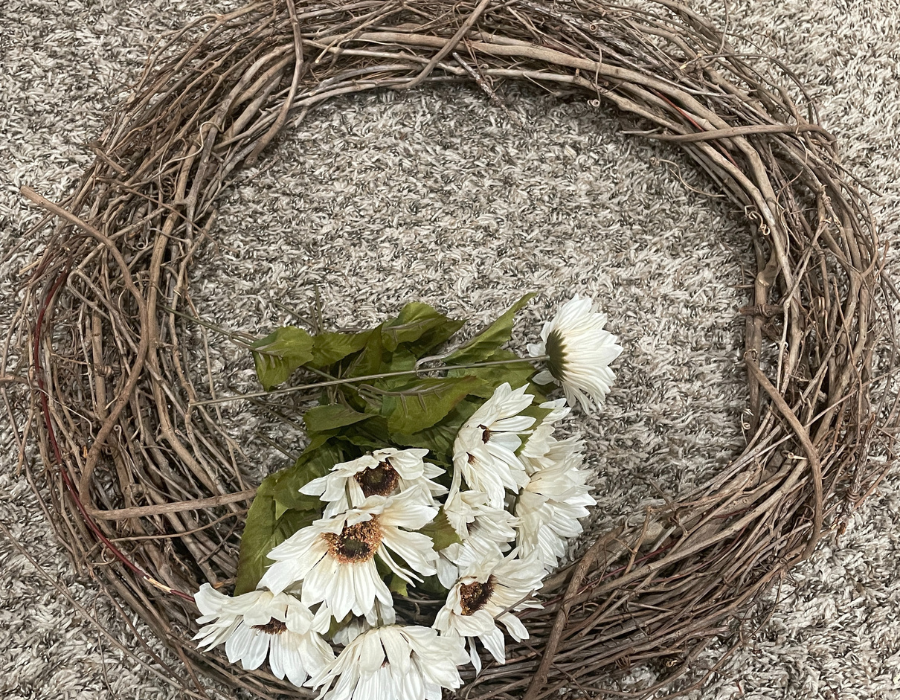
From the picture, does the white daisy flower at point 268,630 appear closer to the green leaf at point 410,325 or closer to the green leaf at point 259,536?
the green leaf at point 259,536

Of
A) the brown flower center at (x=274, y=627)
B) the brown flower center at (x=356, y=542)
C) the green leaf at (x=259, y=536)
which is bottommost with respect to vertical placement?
the brown flower center at (x=274, y=627)

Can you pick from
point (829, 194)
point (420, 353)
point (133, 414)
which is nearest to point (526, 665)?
point (420, 353)

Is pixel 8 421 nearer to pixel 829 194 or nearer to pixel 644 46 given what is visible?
pixel 644 46

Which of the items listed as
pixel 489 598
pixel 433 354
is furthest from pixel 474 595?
pixel 433 354

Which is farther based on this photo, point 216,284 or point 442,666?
point 216,284

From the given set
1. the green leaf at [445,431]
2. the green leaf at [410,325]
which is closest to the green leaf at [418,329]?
the green leaf at [410,325]

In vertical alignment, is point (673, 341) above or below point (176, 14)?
below
